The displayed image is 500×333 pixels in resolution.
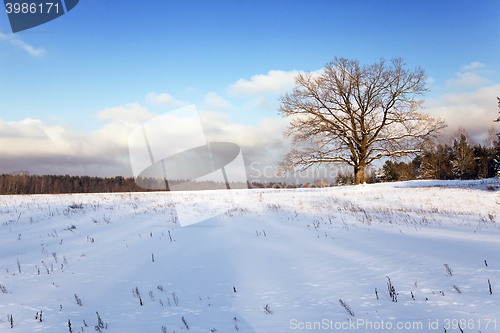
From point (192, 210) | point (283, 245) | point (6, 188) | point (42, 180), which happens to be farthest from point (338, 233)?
point (42, 180)

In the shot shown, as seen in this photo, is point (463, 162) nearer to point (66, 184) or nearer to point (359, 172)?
point (359, 172)

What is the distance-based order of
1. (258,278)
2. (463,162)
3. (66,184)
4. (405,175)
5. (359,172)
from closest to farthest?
(258,278) → (359,172) → (463,162) → (405,175) → (66,184)

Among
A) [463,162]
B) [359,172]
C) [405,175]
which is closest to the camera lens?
[359,172]

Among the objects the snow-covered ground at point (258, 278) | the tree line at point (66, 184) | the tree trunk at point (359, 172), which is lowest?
the snow-covered ground at point (258, 278)

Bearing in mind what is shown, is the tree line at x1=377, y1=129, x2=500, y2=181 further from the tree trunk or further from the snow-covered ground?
the snow-covered ground

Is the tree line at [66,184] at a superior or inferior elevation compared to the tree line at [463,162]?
superior

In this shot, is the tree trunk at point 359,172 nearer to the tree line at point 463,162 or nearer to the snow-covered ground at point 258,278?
the snow-covered ground at point 258,278

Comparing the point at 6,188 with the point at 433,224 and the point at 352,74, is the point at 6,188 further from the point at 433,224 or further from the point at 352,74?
the point at 433,224

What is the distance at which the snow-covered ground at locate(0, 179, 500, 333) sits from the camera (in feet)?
8.68

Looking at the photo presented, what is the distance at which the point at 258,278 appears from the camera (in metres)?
3.88

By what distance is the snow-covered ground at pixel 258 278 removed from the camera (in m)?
2.64

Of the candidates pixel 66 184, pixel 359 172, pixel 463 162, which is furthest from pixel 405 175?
pixel 66 184

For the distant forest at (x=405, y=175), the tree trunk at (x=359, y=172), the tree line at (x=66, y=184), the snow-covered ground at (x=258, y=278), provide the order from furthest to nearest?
the tree line at (x=66, y=184) → the distant forest at (x=405, y=175) → the tree trunk at (x=359, y=172) → the snow-covered ground at (x=258, y=278)

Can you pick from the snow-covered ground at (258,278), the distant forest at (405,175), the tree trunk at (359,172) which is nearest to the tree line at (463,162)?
the distant forest at (405,175)
